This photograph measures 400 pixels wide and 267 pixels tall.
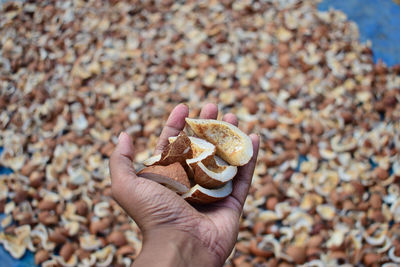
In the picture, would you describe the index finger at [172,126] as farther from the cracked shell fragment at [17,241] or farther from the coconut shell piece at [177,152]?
the cracked shell fragment at [17,241]

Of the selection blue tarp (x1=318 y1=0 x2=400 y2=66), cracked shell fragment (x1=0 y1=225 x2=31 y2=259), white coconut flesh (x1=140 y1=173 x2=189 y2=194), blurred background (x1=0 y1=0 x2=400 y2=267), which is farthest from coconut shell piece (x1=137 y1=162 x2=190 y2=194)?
blue tarp (x1=318 y1=0 x2=400 y2=66)

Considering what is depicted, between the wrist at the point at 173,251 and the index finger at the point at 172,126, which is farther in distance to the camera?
the index finger at the point at 172,126

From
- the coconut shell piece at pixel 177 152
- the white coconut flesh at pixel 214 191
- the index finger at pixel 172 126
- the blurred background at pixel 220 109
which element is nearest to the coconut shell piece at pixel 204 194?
the white coconut flesh at pixel 214 191

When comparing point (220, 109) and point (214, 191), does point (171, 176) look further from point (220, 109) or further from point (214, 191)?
point (220, 109)

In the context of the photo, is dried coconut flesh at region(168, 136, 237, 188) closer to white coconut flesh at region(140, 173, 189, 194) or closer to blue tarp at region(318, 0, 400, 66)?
white coconut flesh at region(140, 173, 189, 194)

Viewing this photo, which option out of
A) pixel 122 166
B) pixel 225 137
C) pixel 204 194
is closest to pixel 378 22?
pixel 225 137
